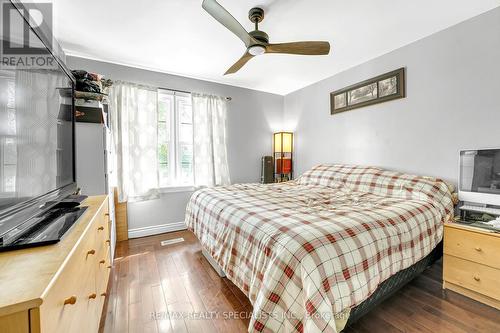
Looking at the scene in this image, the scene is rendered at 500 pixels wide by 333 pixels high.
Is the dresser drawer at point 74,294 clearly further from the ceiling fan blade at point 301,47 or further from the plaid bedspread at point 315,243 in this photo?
the ceiling fan blade at point 301,47

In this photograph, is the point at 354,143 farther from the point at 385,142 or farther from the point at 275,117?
the point at 275,117

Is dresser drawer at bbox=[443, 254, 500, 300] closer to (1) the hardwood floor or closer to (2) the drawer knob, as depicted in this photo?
(1) the hardwood floor

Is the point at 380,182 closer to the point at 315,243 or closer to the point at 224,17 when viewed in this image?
the point at 315,243

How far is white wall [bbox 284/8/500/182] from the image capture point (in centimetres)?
200

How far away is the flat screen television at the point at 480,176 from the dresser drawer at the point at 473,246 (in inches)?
14.9

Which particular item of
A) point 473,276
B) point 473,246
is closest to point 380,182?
point 473,246

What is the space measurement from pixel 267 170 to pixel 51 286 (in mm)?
3587

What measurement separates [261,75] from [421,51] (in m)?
1.99

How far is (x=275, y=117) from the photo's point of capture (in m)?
4.36

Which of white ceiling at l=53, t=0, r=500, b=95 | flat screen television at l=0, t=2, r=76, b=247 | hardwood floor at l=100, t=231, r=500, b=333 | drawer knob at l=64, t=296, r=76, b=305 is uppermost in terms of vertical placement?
white ceiling at l=53, t=0, r=500, b=95

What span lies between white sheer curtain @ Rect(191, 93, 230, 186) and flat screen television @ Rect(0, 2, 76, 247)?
207 cm

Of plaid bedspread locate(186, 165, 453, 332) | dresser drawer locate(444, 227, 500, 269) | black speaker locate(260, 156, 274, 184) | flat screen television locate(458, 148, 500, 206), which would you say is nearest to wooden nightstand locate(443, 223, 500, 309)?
dresser drawer locate(444, 227, 500, 269)

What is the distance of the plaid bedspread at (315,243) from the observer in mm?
1077

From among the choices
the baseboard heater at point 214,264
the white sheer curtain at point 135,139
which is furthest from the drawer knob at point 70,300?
the white sheer curtain at point 135,139
